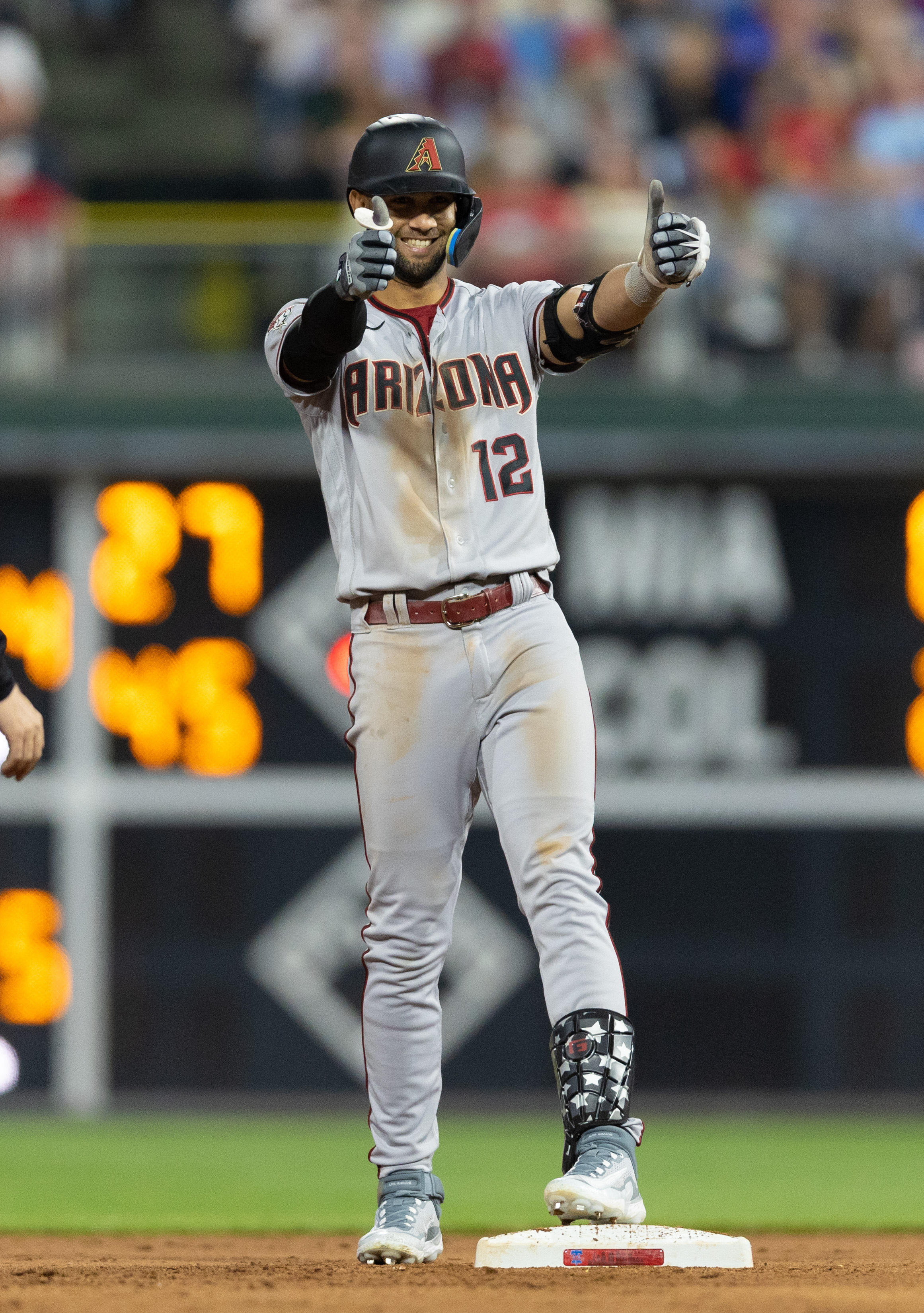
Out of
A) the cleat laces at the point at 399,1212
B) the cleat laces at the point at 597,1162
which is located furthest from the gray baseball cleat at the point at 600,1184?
the cleat laces at the point at 399,1212

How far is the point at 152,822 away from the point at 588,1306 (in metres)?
6.17

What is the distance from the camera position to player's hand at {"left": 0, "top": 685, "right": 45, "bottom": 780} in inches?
186

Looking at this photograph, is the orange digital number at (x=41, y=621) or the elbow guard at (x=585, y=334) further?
the orange digital number at (x=41, y=621)

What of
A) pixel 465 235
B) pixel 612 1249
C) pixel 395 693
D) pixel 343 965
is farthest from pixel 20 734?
pixel 343 965

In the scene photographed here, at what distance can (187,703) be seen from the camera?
960 centimetres

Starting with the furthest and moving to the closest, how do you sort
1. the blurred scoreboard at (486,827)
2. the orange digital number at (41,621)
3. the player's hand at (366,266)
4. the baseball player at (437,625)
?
the orange digital number at (41,621) < the blurred scoreboard at (486,827) < the baseball player at (437,625) < the player's hand at (366,266)

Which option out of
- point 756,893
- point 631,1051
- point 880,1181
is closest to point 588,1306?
point 631,1051

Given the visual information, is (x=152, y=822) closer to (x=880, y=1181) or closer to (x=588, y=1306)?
(x=880, y=1181)

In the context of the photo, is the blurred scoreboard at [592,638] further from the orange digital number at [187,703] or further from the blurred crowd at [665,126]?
the blurred crowd at [665,126]

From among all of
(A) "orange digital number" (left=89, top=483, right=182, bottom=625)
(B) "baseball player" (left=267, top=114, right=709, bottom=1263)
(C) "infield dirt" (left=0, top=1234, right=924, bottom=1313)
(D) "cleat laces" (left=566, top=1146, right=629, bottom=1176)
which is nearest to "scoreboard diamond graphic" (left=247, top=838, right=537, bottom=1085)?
(A) "orange digital number" (left=89, top=483, right=182, bottom=625)

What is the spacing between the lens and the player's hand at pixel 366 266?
422 cm

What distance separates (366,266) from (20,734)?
1253 millimetres

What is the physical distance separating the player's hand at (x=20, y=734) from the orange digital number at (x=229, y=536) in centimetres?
478

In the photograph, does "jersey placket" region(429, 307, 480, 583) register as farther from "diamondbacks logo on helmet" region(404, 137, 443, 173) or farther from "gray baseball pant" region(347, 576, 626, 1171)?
"diamondbacks logo on helmet" region(404, 137, 443, 173)
